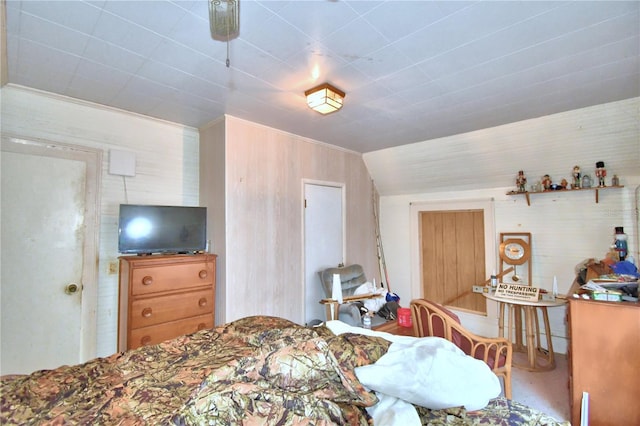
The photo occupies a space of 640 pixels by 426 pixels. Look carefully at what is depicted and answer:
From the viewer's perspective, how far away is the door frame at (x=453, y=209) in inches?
153

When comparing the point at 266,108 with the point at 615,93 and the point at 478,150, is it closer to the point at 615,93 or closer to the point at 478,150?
the point at 478,150

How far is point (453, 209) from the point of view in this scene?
4.25 m

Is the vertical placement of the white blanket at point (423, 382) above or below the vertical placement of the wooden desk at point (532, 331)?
above

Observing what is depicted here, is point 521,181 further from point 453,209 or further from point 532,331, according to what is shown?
point 532,331

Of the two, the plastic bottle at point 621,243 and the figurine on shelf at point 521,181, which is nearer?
the plastic bottle at point 621,243

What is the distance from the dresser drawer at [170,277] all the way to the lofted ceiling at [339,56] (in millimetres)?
1404

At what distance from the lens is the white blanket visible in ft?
3.33

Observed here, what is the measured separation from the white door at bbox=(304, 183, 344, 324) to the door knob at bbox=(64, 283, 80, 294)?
7.07 feet

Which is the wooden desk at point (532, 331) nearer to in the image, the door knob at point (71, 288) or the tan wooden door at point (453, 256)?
the tan wooden door at point (453, 256)

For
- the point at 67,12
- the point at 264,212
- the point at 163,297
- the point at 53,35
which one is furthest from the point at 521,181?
the point at 53,35

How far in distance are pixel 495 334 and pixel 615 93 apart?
112 inches

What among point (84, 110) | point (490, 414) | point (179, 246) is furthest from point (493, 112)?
point (84, 110)

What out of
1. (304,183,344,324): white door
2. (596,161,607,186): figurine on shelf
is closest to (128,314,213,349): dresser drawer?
(304,183,344,324): white door

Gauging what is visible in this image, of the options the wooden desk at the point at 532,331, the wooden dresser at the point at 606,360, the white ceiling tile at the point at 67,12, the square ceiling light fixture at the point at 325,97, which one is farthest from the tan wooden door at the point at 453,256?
the white ceiling tile at the point at 67,12
